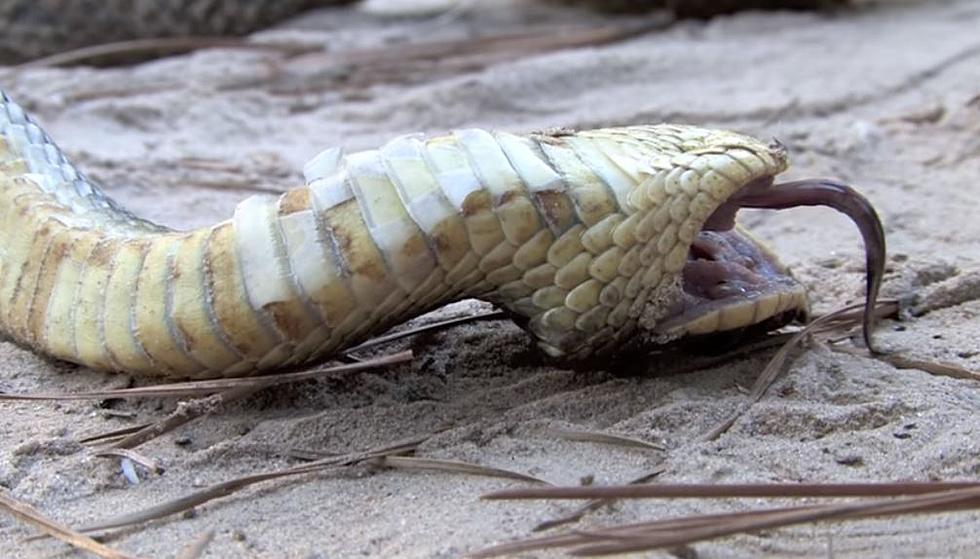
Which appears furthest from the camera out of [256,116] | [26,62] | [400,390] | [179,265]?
[26,62]

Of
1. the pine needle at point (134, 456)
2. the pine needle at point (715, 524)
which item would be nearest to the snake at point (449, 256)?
the pine needle at point (134, 456)

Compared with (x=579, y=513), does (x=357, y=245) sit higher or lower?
higher

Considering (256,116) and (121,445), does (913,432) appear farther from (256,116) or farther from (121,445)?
(256,116)

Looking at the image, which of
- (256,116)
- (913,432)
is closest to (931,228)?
(913,432)

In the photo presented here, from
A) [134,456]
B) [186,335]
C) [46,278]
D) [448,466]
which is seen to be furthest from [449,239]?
[46,278]

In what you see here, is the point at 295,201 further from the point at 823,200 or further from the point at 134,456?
the point at 823,200

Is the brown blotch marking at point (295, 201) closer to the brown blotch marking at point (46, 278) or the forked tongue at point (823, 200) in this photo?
the brown blotch marking at point (46, 278)

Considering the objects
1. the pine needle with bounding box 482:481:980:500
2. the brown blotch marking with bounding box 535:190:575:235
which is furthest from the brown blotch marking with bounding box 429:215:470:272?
the pine needle with bounding box 482:481:980:500

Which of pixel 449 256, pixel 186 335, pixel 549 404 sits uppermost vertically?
pixel 449 256
